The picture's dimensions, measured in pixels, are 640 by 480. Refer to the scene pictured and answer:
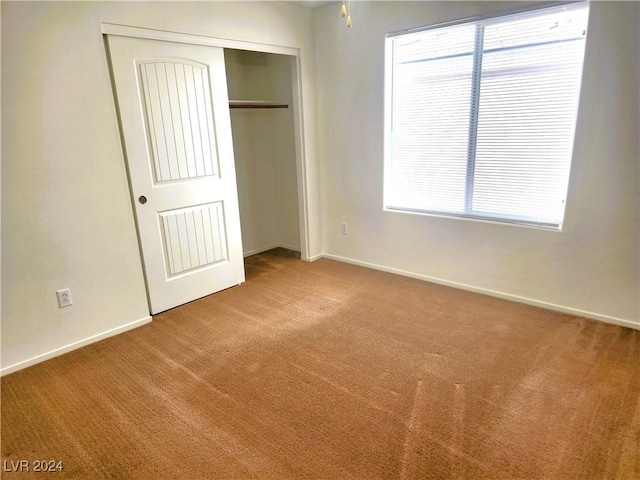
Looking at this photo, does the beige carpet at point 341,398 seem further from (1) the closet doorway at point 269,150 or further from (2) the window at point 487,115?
(1) the closet doorway at point 269,150

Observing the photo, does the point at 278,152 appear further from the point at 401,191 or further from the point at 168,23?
the point at 168,23

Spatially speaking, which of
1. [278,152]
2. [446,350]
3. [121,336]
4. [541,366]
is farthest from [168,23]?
[541,366]

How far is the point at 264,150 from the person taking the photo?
4512 mm

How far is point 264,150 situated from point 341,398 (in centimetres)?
316

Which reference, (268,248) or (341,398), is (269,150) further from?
(341,398)

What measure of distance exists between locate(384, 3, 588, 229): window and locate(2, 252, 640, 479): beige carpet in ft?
3.03

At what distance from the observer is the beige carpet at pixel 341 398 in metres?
1.70

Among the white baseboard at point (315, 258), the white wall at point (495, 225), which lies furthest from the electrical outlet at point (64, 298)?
the white wall at point (495, 225)

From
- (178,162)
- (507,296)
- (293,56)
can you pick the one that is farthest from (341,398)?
(293,56)

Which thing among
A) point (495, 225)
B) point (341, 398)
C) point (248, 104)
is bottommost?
point (341, 398)

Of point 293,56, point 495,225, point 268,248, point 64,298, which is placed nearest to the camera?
point 64,298

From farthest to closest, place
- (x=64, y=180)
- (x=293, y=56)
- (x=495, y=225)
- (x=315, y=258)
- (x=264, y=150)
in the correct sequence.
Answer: (x=264, y=150)
(x=315, y=258)
(x=293, y=56)
(x=495, y=225)
(x=64, y=180)

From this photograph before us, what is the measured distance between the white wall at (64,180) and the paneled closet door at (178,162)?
0.12 m

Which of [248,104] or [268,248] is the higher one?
[248,104]
